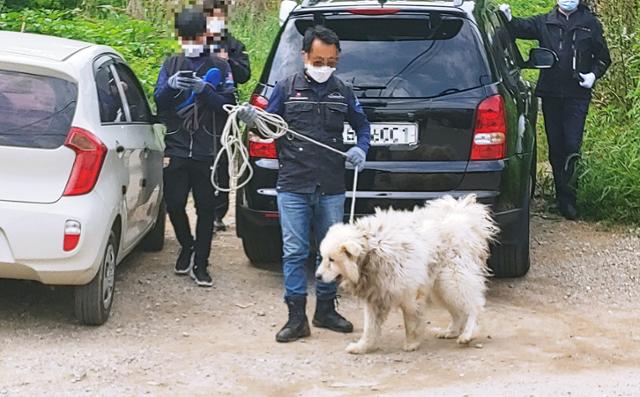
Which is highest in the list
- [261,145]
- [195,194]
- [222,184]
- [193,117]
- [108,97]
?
[108,97]

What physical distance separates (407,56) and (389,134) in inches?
21.5

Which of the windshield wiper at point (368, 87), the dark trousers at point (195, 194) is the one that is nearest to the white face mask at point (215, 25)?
the dark trousers at point (195, 194)

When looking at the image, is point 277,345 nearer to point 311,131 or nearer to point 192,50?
point 311,131

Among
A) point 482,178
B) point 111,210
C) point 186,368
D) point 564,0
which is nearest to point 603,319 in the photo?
point 482,178

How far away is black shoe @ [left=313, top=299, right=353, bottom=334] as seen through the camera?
20.8 feet

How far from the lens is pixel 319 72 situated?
6.00 meters

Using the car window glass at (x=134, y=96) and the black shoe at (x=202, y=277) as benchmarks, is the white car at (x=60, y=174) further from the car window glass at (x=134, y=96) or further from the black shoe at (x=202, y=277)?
the black shoe at (x=202, y=277)

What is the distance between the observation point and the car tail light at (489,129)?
6.68 m

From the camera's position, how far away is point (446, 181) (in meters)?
6.71

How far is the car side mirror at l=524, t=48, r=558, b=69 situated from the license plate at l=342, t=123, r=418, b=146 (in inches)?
97.1

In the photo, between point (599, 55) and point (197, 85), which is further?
point (599, 55)

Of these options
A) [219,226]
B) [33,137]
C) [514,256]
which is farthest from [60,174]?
[219,226]

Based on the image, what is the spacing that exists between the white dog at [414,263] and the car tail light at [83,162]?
139 cm

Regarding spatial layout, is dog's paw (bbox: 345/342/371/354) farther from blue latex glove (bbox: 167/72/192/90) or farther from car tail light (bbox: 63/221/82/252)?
blue latex glove (bbox: 167/72/192/90)
